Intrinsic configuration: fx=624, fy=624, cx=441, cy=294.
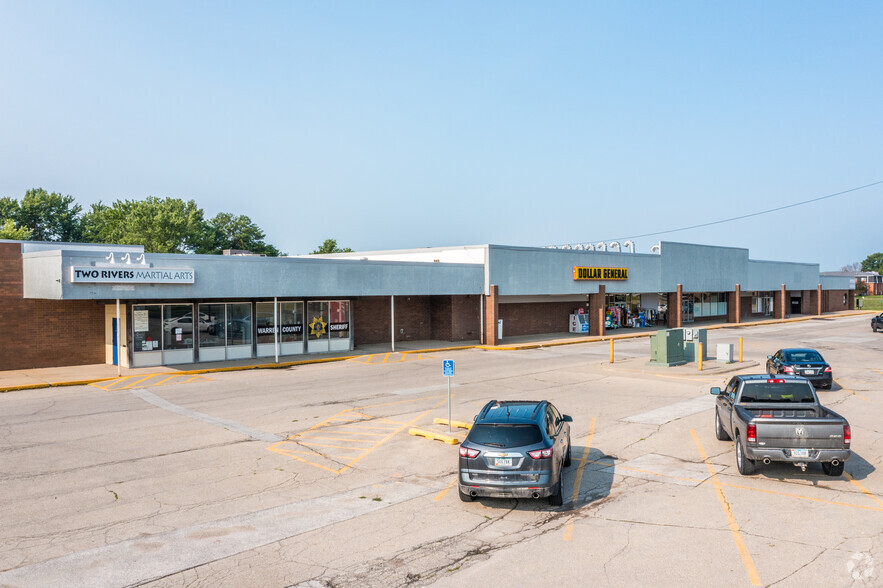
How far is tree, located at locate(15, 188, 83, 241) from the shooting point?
8312cm

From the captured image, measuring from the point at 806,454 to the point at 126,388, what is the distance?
21.3 m

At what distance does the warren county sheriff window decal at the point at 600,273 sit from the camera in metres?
42.7

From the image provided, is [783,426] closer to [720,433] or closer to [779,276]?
[720,433]

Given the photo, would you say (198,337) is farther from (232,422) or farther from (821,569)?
(821,569)

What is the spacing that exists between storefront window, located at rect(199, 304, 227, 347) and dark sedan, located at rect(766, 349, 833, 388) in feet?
76.3

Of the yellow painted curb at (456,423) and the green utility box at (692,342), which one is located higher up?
the green utility box at (692,342)

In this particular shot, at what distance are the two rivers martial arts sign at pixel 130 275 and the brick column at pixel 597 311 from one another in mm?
28578

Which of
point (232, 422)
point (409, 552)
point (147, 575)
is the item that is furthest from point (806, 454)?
point (232, 422)


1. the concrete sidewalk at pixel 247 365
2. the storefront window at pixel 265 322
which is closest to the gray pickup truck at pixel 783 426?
the concrete sidewalk at pixel 247 365

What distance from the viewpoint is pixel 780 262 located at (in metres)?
65.0

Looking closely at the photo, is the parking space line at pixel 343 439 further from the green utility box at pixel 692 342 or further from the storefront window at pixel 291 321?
the green utility box at pixel 692 342

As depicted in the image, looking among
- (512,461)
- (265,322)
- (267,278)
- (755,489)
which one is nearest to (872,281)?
(265,322)

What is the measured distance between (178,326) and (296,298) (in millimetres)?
6007

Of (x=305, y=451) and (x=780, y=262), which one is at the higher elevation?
(x=780, y=262)
